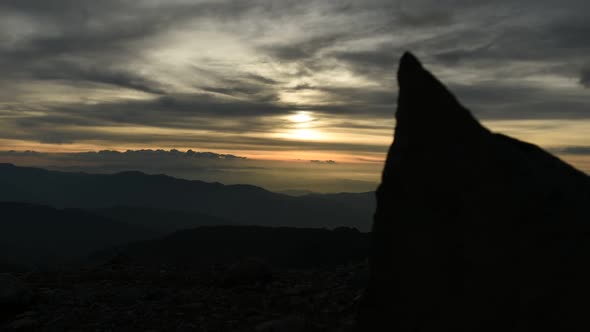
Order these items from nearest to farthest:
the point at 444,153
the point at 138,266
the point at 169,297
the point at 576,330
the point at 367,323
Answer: the point at 576,330
the point at 444,153
the point at 367,323
the point at 169,297
the point at 138,266

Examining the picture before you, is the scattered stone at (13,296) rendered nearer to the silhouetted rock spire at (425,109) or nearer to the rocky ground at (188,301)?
the rocky ground at (188,301)

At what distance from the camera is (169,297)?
34.4ft

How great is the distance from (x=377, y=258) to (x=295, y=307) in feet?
14.7

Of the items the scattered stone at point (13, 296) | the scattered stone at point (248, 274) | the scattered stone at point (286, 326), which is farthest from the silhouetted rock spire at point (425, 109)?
the scattered stone at point (13, 296)

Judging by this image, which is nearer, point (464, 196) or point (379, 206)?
point (464, 196)

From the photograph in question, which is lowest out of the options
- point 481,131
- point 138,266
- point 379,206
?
point 138,266

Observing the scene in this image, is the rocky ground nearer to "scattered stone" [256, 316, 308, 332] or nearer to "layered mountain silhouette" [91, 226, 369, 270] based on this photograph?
"scattered stone" [256, 316, 308, 332]

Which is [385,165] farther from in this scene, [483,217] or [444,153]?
[483,217]

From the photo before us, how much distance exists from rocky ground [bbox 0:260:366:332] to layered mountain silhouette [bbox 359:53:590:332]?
3030 millimetres

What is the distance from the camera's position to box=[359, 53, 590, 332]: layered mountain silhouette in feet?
13.5

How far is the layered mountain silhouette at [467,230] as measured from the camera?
411 cm

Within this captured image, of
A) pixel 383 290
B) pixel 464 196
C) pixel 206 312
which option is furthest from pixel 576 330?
pixel 206 312

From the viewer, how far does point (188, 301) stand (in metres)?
10.1

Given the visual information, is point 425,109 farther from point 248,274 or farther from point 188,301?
point 248,274
